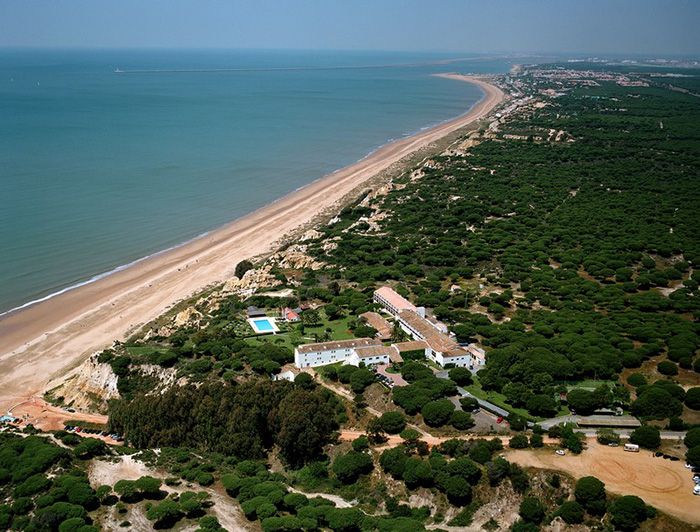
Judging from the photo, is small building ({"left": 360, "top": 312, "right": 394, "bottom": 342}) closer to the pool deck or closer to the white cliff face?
the pool deck

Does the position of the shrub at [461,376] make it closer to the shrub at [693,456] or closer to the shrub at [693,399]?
the shrub at [693,399]

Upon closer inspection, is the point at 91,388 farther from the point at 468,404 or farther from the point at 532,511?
the point at 532,511

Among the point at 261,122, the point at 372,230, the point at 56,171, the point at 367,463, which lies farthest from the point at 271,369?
the point at 261,122

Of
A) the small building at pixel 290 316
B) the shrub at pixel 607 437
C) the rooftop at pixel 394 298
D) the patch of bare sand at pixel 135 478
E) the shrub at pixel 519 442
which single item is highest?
the rooftop at pixel 394 298

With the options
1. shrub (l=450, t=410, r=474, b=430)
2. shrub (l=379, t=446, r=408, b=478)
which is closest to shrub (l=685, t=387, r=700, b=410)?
shrub (l=450, t=410, r=474, b=430)

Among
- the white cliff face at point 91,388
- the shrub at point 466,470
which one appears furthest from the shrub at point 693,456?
the white cliff face at point 91,388

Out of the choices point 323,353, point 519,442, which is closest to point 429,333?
point 323,353
